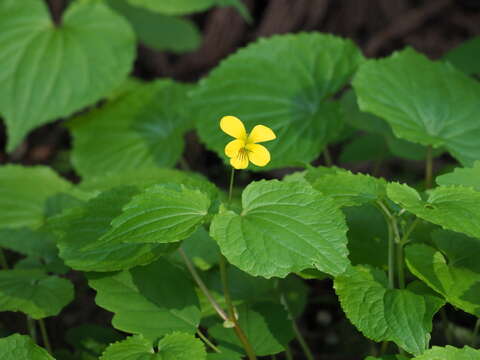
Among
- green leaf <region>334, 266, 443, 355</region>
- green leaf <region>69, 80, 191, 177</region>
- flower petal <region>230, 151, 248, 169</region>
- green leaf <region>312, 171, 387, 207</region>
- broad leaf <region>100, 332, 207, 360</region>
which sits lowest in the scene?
green leaf <region>69, 80, 191, 177</region>

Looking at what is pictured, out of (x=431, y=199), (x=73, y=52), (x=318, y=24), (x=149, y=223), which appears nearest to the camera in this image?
(x=149, y=223)

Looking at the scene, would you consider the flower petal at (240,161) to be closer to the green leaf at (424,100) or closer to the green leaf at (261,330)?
the green leaf at (261,330)

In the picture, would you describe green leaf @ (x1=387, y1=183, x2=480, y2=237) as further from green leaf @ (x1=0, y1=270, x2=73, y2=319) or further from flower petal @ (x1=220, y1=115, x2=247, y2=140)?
green leaf @ (x1=0, y1=270, x2=73, y2=319)

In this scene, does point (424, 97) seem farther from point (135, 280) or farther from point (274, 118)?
point (135, 280)

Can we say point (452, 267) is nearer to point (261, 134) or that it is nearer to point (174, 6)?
point (261, 134)

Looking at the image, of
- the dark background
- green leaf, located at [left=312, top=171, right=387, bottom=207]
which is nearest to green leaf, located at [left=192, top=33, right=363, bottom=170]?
green leaf, located at [left=312, top=171, right=387, bottom=207]

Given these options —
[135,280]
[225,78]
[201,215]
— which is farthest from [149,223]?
[225,78]

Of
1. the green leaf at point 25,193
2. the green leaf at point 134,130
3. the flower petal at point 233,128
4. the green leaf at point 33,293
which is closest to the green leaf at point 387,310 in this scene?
the flower petal at point 233,128
